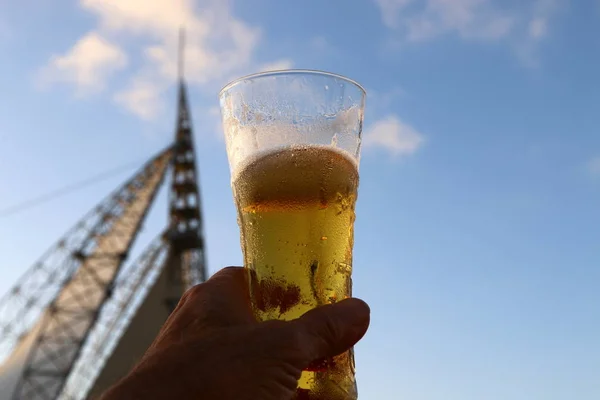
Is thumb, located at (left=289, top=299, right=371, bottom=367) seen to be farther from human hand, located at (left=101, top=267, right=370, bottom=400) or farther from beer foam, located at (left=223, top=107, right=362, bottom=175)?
beer foam, located at (left=223, top=107, right=362, bottom=175)

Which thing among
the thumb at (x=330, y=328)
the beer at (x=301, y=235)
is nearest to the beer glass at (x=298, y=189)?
the beer at (x=301, y=235)

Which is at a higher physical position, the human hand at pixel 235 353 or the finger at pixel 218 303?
the finger at pixel 218 303

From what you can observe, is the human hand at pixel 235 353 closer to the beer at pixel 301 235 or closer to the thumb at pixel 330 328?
the thumb at pixel 330 328

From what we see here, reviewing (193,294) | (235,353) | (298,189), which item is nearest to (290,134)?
(298,189)

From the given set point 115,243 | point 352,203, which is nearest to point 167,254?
point 115,243

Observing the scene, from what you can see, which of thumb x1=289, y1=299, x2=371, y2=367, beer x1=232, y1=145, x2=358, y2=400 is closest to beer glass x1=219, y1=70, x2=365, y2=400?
beer x1=232, y1=145, x2=358, y2=400

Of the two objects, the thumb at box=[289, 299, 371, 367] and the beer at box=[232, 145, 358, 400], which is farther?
the beer at box=[232, 145, 358, 400]
